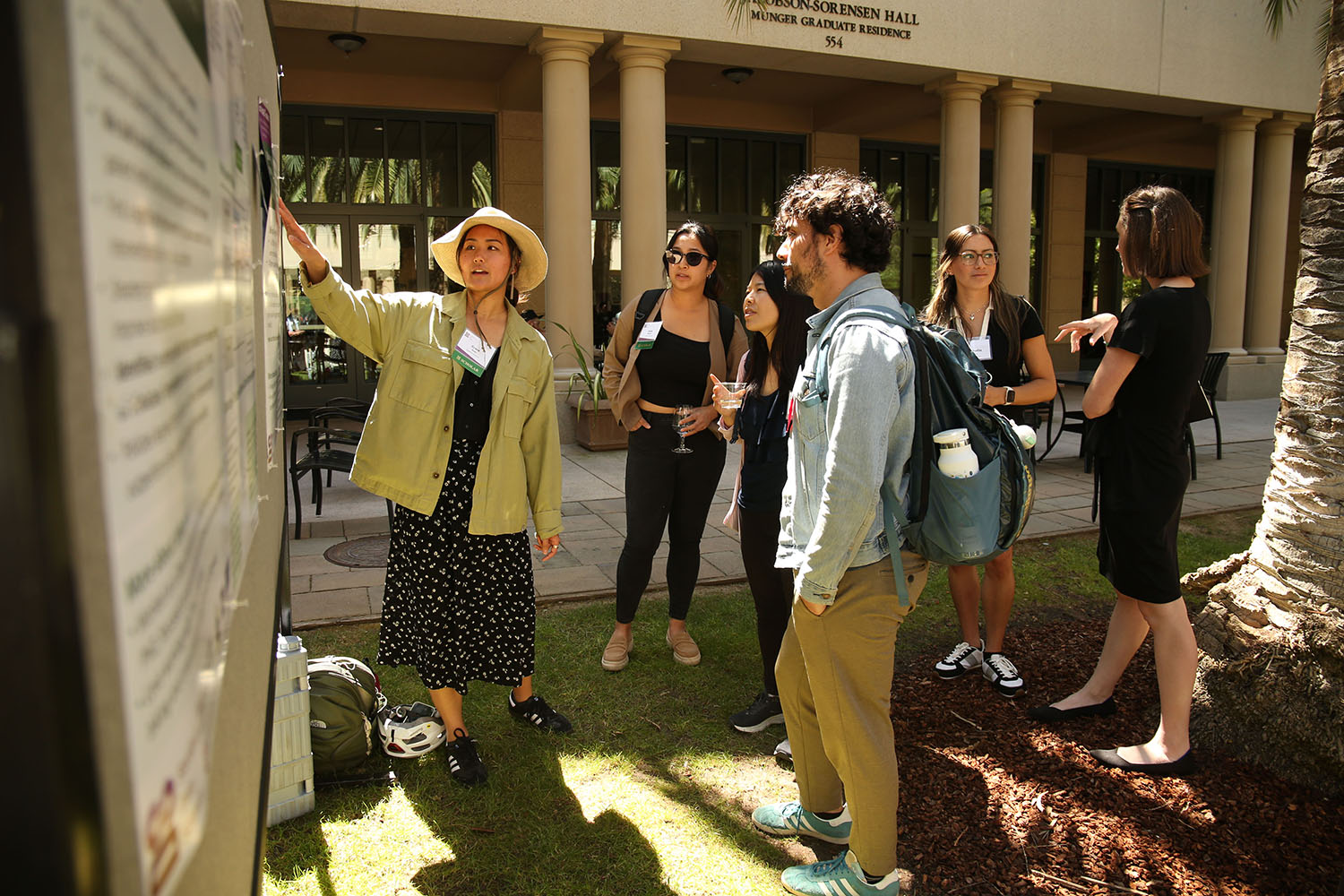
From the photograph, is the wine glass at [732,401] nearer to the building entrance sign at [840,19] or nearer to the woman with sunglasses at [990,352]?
the woman with sunglasses at [990,352]

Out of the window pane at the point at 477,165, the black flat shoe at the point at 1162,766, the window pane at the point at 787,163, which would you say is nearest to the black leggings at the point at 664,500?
the black flat shoe at the point at 1162,766

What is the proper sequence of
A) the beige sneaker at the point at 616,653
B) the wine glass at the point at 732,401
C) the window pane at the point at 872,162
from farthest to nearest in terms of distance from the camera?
1. the window pane at the point at 872,162
2. the beige sneaker at the point at 616,653
3. the wine glass at the point at 732,401

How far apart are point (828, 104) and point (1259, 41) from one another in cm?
650

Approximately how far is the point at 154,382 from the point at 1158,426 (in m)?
3.48

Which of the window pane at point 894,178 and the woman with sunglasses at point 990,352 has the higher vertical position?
the window pane at point 894,178

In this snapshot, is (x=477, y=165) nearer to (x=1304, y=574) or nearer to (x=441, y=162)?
(x=441, y=162)

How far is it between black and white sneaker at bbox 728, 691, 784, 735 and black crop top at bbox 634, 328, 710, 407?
1372mm

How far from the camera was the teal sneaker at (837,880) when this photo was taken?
108 inches

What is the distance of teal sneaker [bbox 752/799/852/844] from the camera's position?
10.3 ft

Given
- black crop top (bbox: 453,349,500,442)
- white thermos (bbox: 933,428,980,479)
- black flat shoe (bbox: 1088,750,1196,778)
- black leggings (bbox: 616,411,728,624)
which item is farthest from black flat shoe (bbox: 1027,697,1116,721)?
black crop top (bbox: 453,349,500,442)

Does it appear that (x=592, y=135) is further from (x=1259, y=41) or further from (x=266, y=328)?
(x=266, y=328)

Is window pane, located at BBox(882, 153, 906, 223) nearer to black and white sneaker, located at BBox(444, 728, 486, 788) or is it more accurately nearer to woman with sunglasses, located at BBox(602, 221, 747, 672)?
woman with sunglasses, located at BBox(602, 221, 747, 672)

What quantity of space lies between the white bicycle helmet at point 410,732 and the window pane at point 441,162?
1117 cm

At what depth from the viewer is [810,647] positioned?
108 inches
